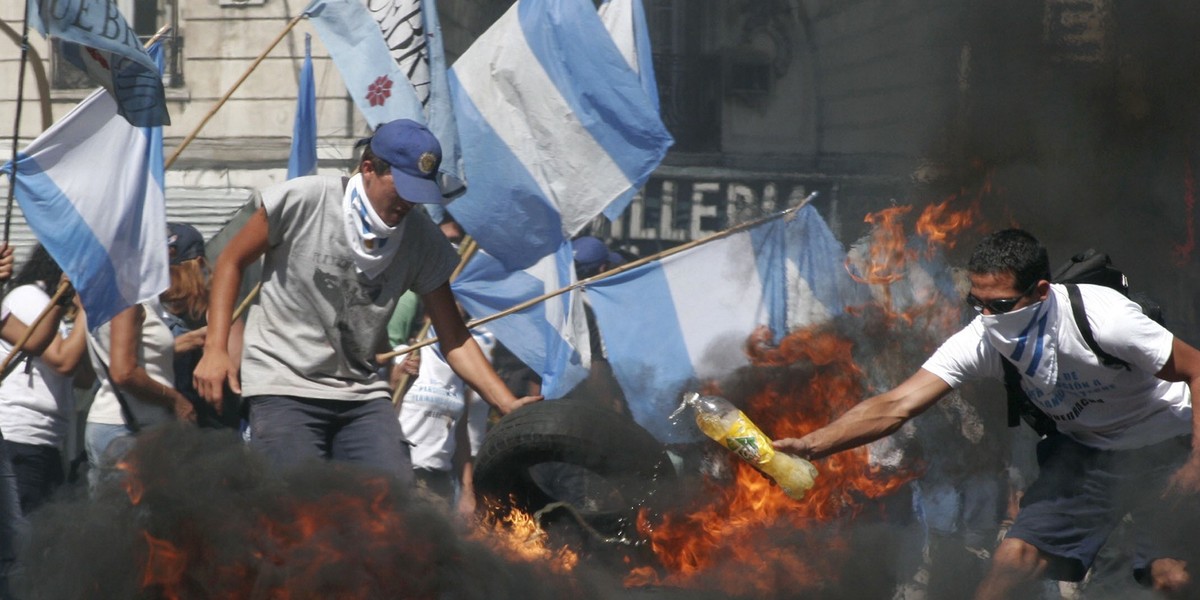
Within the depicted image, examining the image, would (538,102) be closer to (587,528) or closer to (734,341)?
(734,341)

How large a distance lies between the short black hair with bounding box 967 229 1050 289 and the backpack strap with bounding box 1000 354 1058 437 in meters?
0.43

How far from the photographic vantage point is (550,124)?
8156 mm

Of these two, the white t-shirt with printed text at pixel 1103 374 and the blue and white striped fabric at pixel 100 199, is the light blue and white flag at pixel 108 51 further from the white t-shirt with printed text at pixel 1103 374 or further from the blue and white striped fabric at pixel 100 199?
the white t-shirt with printed text at pixel 1103 374

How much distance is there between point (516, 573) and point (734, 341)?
3.75m

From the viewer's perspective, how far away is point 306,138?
25.7 feet

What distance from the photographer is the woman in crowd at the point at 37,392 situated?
246 inches

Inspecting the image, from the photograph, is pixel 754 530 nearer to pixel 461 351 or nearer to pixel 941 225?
pixel 461 351

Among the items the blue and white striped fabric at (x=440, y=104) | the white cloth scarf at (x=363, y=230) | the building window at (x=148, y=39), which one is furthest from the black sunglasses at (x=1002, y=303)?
the building window at (x=148, y=39)

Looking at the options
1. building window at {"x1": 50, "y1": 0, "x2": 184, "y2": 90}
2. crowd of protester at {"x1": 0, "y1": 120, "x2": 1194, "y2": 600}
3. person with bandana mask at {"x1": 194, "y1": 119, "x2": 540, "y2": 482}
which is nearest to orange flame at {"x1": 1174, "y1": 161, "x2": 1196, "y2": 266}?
crowd of protester at {"x1": 0, "y1": 120, "x2": 1194, "y2": 600}

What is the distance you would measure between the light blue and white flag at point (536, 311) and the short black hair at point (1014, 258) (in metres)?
3.59

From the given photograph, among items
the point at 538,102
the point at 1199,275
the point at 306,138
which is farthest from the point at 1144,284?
the point at 306,138

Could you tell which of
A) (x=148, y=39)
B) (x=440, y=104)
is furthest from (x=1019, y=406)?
(x=148, y=39)

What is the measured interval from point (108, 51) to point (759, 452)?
11.4 feet

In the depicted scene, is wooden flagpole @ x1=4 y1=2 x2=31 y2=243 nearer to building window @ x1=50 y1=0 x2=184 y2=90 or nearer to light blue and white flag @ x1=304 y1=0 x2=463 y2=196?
light blue and white flag @ x1=304 y1=0 x2=463 y2=196
